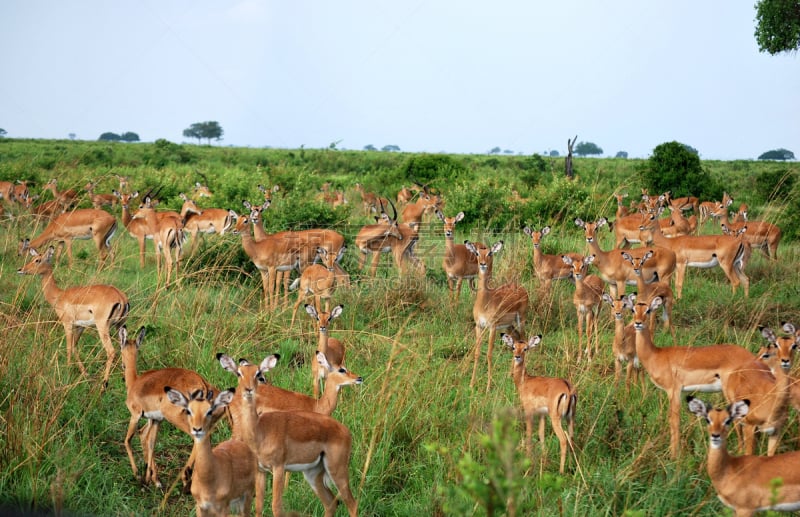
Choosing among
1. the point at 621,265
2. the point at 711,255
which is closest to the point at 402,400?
the point at 621,265

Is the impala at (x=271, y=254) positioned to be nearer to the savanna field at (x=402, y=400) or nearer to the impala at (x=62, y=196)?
the savanna field at (x=402, y=400)

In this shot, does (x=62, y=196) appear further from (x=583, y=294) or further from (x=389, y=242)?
(x=583, y=294)

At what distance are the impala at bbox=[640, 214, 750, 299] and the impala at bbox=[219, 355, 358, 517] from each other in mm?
6376

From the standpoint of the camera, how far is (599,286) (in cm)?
811

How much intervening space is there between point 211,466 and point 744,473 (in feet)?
8.64

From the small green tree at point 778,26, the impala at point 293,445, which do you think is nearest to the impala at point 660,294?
the impala at point 293,445

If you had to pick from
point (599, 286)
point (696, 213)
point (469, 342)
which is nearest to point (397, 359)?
point (469, 342)

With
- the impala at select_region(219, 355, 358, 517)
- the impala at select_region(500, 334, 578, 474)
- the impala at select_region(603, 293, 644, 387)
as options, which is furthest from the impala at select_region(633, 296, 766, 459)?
the impala at select_region(219, 355, 358, 517)

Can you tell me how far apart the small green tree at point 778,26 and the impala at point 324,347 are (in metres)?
15.7

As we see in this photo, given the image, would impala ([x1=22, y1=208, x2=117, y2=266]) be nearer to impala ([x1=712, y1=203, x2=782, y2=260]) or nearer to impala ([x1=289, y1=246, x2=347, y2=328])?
impala ([x1=289, y1=246, x2=347, y2=328])

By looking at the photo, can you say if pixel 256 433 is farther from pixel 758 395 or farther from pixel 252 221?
pixel 252 221

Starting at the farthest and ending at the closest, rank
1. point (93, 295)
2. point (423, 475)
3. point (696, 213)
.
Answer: point (696, 213) < point (93, 295) < point (423, 475)

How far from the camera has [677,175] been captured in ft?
56.4

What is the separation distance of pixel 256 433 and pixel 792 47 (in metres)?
17.8
